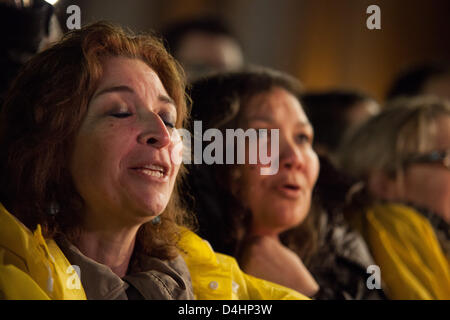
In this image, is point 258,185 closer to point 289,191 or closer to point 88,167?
point 289,191

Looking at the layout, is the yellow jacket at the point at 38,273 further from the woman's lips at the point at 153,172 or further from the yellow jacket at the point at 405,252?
the yellow jacket at the point at 405,252

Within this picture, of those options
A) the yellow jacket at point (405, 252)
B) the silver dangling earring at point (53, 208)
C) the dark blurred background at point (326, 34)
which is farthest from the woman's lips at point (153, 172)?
the dark blurred background at point (326, 34)

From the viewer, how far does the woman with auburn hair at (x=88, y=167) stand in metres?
0.81

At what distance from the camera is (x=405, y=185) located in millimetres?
1606

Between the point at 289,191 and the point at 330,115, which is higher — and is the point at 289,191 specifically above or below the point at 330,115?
below

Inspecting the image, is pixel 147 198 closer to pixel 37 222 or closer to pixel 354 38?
pixel 37 222

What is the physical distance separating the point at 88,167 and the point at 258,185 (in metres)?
0.36

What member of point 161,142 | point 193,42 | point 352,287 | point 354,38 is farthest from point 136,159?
point 354,38

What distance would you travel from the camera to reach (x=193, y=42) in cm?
247

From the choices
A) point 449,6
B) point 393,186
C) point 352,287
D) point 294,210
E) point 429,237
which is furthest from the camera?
point 449,6

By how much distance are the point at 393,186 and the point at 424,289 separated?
0.38 meters

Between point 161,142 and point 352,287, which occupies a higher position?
point 161,142

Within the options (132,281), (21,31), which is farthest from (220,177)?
(21,31)
